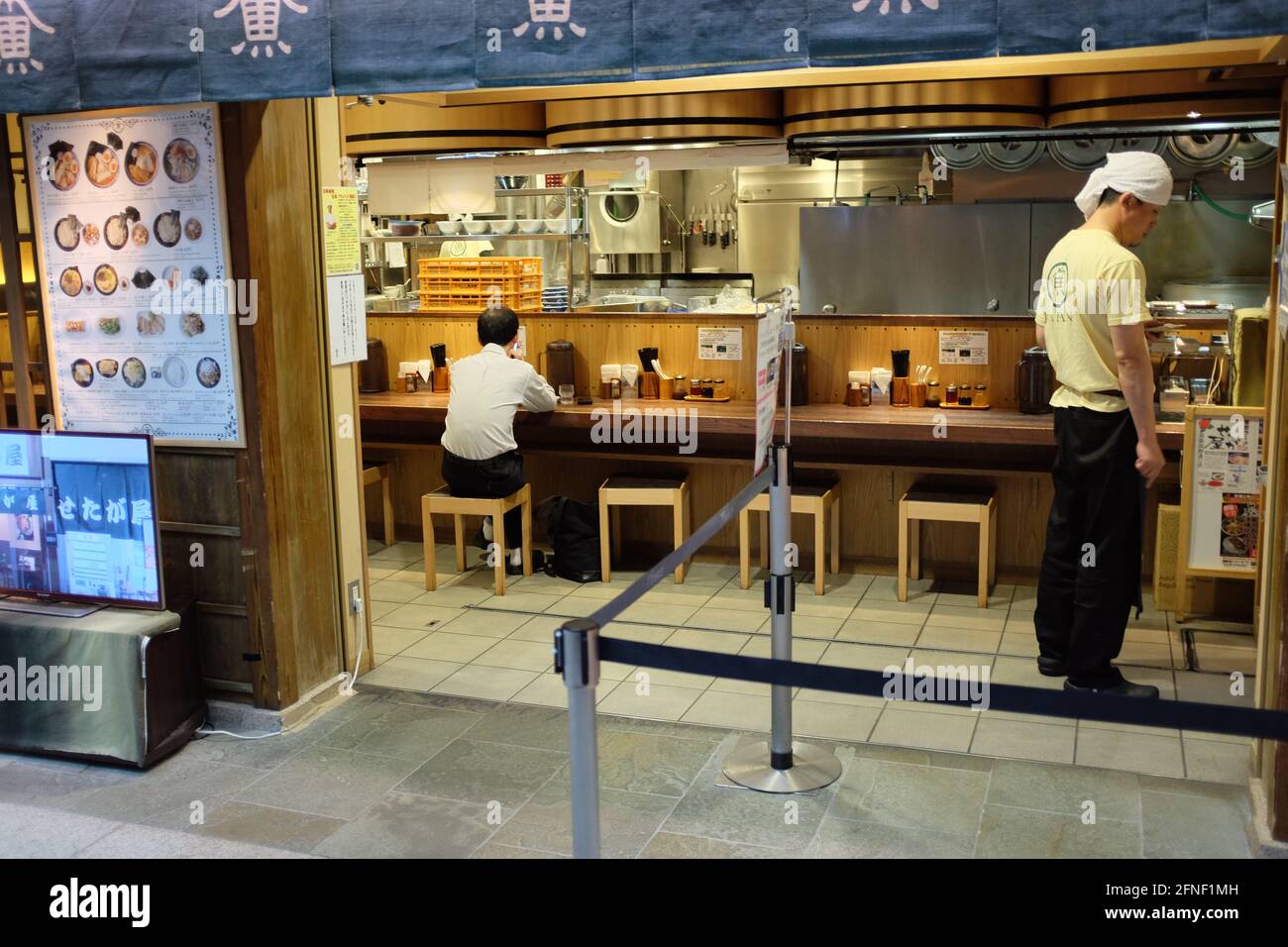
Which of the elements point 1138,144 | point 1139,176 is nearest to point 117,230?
point 1139,176

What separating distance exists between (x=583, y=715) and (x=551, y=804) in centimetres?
154

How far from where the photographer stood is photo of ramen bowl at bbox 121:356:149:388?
15.2ft

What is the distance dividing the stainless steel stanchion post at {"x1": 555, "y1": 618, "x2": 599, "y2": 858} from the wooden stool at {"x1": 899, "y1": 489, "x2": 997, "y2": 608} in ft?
12.5

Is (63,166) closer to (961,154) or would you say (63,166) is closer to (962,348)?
(962,348)

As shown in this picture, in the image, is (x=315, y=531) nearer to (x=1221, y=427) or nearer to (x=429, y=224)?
(x=1221, y=427)

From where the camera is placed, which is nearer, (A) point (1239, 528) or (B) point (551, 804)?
(B) point (551, 804)

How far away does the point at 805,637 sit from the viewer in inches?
225

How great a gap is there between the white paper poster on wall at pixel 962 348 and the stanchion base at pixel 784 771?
2987 millimetres

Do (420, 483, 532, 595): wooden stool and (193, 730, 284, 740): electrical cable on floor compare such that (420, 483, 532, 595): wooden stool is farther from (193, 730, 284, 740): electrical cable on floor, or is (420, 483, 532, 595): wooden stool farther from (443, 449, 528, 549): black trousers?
(193, 730, 284, 740): electrical cable on floor

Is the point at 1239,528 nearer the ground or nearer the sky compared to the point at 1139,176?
nearer the ground

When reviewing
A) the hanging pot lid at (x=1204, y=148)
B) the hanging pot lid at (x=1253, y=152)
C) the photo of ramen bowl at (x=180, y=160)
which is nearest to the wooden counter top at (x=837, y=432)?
the photo of ramen bowl at (x=180, y=160)

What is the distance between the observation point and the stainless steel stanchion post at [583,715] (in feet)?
8.47

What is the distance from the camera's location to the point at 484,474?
6.52m

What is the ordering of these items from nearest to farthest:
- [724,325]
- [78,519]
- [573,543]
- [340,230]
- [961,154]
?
[78,519]
[340,230]
[573,543]
[724,325]
[961,154]
